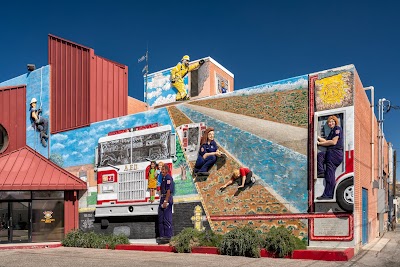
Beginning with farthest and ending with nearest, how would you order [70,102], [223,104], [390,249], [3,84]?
[3,84] < [70,102] < [223,104] < [390,249]

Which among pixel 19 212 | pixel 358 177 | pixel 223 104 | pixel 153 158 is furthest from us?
pixel 19 212

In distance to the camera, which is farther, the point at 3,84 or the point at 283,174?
the point at 3,84

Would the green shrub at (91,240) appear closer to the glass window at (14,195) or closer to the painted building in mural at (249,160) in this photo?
the painted building in mural at (249,160)

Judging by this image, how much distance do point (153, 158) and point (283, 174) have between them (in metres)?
6.54

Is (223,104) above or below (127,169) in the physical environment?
above

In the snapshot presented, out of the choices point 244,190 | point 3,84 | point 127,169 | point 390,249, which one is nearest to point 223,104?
point 244,190

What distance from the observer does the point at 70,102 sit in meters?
23.1

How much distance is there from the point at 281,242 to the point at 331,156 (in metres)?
3.35

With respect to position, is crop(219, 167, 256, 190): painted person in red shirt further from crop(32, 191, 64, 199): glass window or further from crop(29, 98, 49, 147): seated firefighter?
crop(29, 98, 49, 147): seated firefighter

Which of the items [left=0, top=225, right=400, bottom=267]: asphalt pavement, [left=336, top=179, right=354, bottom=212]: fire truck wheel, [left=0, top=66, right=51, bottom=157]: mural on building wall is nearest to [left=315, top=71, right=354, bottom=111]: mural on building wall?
[left=336, top=179, right=354, bottom=212]: fire truck wheel

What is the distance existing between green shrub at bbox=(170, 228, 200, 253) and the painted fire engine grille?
11.4 ft

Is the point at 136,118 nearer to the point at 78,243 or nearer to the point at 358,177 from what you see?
the point at 78,243

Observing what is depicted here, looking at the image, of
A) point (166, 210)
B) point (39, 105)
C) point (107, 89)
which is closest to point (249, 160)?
point (166, 210)

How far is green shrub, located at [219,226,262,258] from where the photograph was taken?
14242mm
